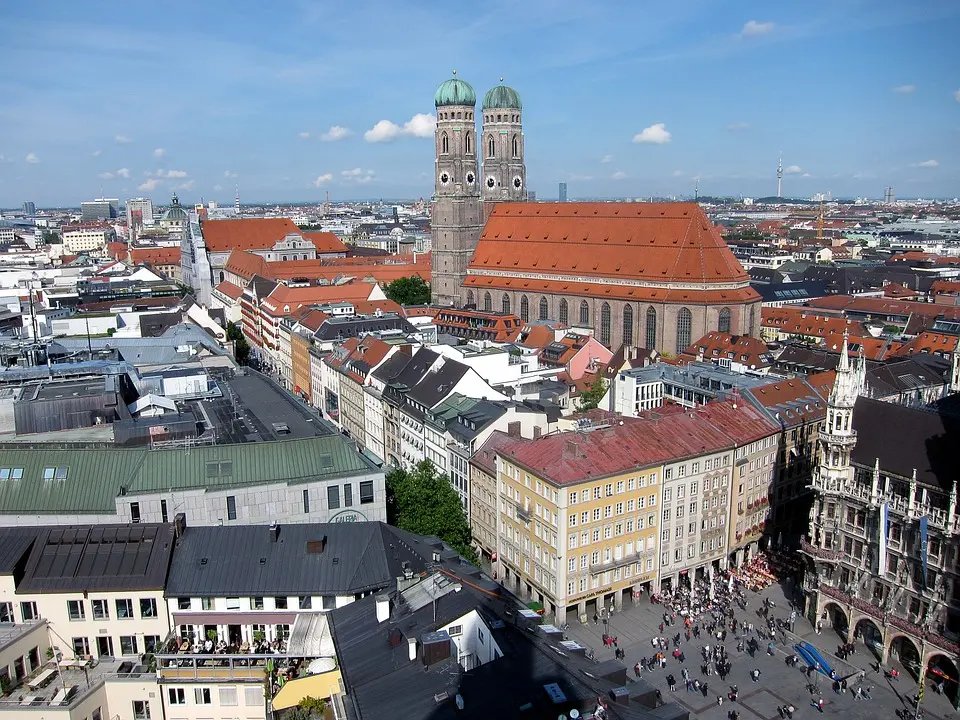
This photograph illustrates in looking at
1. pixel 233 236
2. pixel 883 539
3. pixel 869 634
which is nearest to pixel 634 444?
pixel 883 539

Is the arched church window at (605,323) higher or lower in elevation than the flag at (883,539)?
higher

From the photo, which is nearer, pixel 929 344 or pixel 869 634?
pixel 869 634

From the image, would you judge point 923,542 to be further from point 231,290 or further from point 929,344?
point 231,290

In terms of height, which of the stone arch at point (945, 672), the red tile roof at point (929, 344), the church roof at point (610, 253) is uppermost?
the church roof at point (610, 253)

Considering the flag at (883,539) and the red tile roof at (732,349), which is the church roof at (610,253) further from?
the flag at (883,539)

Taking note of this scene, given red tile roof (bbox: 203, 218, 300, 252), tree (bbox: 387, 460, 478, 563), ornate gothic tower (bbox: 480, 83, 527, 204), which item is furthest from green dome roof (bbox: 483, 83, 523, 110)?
tree (bbox: 387, 460, 478, 563)

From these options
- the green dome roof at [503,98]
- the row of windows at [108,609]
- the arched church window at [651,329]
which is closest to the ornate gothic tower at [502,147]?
the green dome roof at [503,98]
